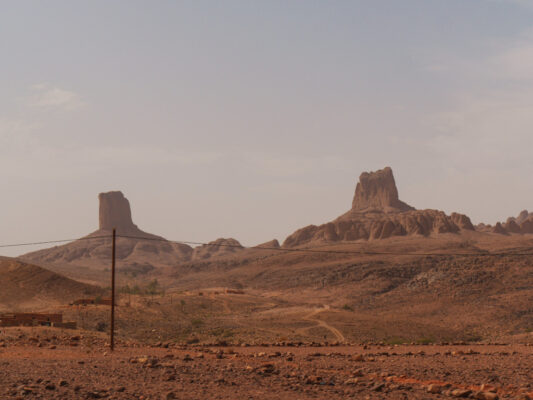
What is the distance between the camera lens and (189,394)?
546 inches

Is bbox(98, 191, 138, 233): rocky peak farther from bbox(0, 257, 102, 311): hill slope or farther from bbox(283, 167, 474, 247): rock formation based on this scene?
bbox(0, 257, 102, 311): hill slope

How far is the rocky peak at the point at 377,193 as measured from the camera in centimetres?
16062

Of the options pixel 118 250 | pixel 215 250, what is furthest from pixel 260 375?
pixel 118 250

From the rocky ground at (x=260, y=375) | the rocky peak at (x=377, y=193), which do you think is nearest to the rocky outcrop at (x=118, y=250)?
the rocky peak at (x=377, y=193)

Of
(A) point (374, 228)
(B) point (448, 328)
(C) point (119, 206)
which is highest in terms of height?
(C) point (119, 206)

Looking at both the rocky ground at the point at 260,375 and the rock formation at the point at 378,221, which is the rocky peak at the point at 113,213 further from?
the rocky ground at the point at 260,375

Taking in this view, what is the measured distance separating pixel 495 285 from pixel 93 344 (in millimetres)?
52088

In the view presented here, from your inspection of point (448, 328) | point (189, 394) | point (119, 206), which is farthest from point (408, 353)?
point (119, 206)

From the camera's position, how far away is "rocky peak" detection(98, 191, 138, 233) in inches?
7151

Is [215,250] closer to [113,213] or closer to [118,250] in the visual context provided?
[118,250]

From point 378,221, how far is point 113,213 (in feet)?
303

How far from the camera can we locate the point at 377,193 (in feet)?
541

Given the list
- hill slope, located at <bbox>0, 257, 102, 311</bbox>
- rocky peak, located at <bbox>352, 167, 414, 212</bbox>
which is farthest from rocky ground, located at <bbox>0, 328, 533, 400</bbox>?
rocky peak, located at <bbox>352, 167, 414, 212</bbox>

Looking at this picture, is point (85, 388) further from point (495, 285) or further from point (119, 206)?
point (119, 206)
